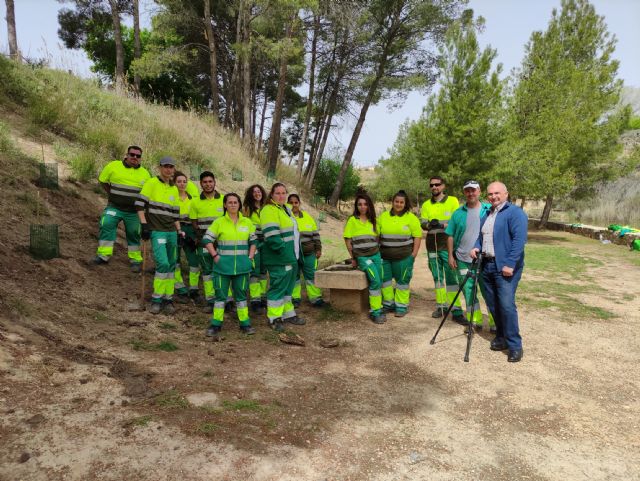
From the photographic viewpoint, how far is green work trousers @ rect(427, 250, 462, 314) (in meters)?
6.21

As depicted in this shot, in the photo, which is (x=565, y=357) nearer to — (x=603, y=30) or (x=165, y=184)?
(x=165, y=184)

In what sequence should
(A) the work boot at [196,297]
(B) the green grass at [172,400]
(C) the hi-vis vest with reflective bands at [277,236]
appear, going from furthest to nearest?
(A) the work boot at [196,297] → (C) the hi-vis vest with reflective bands at [277,236] → (B) the green grass at [172,400]

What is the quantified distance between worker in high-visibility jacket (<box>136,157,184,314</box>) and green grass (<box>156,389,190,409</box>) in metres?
2.41

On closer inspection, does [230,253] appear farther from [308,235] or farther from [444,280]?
[444,280]

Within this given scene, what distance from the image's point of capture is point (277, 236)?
5523 mm

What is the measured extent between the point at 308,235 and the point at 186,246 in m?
1.76

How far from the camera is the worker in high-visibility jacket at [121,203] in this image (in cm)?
686

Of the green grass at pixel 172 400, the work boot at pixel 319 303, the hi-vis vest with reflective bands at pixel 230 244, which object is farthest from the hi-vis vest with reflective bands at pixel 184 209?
the green grass at pixel 172 400

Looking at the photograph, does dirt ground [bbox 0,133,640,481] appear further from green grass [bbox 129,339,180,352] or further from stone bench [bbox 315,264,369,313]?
stone bench [bbox 315,264,369,313]

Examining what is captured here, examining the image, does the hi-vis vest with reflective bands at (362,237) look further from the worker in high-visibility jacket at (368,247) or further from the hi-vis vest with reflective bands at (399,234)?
the hi-vis vest with reflective bands at (399,234)

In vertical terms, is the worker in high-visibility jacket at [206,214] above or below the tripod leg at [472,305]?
above

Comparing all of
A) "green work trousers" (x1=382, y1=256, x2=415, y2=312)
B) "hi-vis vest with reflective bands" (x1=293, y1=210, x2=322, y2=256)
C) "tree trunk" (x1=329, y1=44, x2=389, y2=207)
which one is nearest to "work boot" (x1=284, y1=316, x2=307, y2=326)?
"hi-vis vest with reflective bands" (x1=293, y1=210, x2=322, y2=256)

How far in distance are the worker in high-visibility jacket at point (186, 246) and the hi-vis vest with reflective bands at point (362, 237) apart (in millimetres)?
2238

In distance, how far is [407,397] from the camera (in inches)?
155
